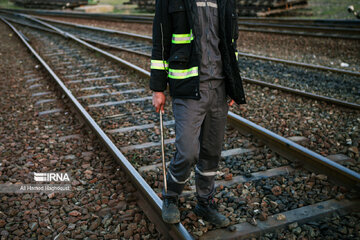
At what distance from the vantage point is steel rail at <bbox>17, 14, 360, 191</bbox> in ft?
11.2

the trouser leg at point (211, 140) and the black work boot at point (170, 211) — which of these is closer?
the trouser leg at point (211, 140)

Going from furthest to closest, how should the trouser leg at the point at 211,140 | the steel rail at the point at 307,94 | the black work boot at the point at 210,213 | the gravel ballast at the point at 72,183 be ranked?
the steel rail at the point at 307,94
the gravel ballast at the point at 72,183
the black work boot at the point at 210,213
the trouser leg at the point at 211,140

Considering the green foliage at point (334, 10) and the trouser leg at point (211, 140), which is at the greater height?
the green foliage at point (334, 10)

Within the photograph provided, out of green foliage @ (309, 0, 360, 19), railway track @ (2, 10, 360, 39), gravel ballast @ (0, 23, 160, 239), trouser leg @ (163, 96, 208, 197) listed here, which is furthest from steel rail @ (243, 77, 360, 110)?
green foliage @ (309, 0, 360, 19)

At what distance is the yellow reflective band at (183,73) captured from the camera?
2.57 metres

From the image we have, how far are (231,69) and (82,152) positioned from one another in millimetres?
2592

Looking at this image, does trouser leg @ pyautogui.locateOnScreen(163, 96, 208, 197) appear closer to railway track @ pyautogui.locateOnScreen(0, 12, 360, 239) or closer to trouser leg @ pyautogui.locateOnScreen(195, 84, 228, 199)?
trouser leg @ pyautogui.locateOnScreen(195, 84, 228, 199)

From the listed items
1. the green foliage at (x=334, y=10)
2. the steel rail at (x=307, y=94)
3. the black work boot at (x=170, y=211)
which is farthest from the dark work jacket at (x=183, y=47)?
the green foliage at (x=334, y=10)

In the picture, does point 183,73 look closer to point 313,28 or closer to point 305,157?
point 305,157

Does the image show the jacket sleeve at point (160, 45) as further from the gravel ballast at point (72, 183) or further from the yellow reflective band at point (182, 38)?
the gravel ballast at point (72, 183)

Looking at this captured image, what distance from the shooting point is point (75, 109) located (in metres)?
5.93

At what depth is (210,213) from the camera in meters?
3.03

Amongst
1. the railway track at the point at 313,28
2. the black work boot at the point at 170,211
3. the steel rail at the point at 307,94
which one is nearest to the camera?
the black work boot at the point at 170,211

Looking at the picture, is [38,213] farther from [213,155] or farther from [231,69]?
[231,69]
